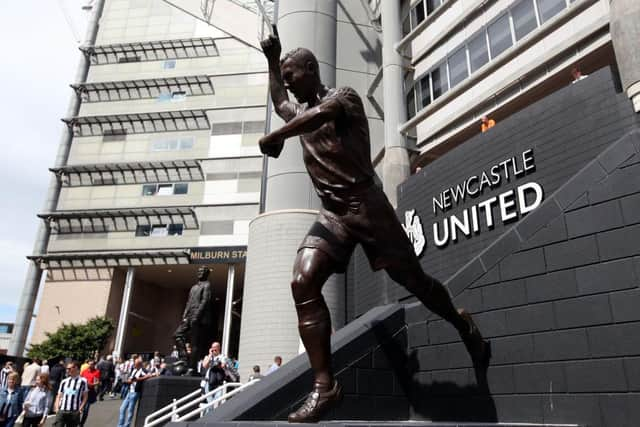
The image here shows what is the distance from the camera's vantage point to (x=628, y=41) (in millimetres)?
10523

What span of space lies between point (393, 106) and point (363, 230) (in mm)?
18164

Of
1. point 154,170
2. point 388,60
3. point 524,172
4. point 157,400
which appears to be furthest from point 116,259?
point 524,172

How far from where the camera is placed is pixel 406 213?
15.9 m

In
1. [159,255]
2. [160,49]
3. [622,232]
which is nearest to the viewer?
[622,232]

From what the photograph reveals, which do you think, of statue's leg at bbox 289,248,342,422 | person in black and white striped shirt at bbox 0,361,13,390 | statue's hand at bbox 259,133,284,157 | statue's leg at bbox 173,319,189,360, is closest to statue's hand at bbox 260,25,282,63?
statue's hand at bbox 259,133,284,157

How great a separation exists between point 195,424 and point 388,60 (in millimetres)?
20493

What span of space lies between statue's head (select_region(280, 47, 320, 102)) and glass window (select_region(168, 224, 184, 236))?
107 feet

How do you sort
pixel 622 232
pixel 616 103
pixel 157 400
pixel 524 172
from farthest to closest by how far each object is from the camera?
pixel 524 172
pixel 616 103
pixel 157 400
pixel 622 232

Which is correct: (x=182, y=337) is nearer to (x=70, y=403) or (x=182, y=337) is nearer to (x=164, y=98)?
(x=70, y=403)

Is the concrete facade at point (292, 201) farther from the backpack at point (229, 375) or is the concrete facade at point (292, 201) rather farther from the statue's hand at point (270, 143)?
the statue's hand at point (270, 143)

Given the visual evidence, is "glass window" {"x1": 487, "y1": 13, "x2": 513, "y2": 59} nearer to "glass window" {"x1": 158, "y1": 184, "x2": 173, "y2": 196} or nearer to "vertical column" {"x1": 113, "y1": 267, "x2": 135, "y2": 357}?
"glass window" {"x1": 158, "y1": 184, "x2": 173, "y2": 196}

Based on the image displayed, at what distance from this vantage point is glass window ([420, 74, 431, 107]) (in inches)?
801

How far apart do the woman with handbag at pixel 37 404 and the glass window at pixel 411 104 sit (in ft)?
54.8

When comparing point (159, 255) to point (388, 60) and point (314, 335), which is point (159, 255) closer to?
point (388, 60)
